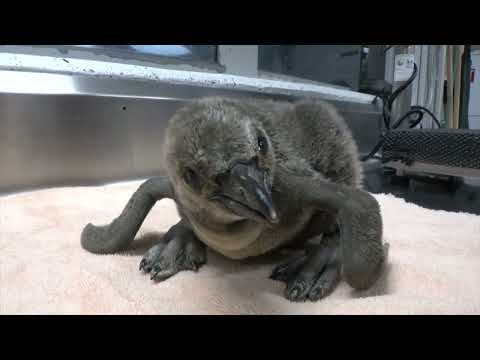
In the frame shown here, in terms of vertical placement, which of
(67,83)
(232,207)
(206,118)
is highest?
(67,83)

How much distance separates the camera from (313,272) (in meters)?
0.71

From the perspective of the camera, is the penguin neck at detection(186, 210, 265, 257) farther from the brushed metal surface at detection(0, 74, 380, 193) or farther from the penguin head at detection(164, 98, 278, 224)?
the brushed metal surface at detection(0, 74, 380, 193)

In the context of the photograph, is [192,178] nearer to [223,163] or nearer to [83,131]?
[223,163]

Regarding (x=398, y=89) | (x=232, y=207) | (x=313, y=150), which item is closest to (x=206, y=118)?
(x=232, y=207)

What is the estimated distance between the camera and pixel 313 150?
83 centimetres

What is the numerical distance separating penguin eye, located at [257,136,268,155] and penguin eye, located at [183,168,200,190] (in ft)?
0.38

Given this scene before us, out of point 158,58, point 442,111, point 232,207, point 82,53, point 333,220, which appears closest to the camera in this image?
point 232,207

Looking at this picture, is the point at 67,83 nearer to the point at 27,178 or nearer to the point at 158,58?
the point at 27,178

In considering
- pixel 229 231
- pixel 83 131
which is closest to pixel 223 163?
pixel 229 231

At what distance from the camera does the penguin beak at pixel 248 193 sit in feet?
1.79

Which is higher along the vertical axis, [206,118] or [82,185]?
[206,118]

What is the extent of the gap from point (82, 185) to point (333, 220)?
39.1 inches

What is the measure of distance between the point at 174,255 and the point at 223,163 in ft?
1.00

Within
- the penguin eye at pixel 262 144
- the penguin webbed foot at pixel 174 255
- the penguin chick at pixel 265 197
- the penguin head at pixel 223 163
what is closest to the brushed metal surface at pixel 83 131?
the penguin chick at pixel 265 197
